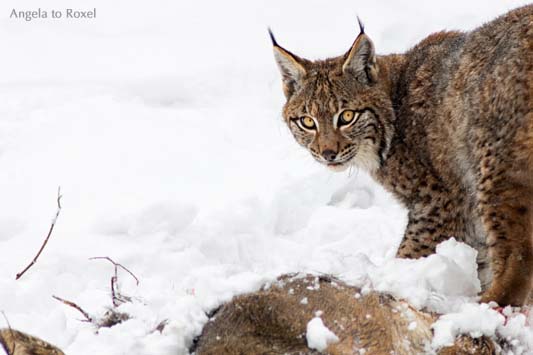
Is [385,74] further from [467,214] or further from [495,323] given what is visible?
[495,323]

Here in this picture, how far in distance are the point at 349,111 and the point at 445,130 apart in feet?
2.71

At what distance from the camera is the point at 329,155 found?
21.6 ft

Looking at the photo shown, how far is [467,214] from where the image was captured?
604cm

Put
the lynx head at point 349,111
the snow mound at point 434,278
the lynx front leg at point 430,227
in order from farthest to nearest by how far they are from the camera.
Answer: the lynx head at point 349,111 → the lynx front leg at point 430,227 → the snow mound at point 434,278

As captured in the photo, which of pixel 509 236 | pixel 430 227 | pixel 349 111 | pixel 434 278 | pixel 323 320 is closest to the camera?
pixel 323 320

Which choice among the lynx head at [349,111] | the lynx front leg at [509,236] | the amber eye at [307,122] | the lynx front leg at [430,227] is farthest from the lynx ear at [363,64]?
the lynx front leg at [509,236]

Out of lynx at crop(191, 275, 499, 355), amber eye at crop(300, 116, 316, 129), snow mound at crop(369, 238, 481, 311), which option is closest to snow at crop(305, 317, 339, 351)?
lynx at crop(191, 275, 499, 355)

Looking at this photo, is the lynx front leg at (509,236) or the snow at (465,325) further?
the lynx front leg at (509,236)

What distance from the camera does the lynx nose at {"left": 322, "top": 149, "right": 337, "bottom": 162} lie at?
656 cm

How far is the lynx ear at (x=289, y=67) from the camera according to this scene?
6.79m

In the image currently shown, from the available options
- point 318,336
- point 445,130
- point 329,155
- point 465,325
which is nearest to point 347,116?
point 329,155

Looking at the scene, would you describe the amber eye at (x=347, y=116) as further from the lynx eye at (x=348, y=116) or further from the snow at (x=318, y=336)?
the snow at (x=318, y=336)

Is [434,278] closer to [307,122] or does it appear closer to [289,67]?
[307,122]

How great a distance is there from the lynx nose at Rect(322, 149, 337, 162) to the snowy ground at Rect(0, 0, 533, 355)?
65cm
